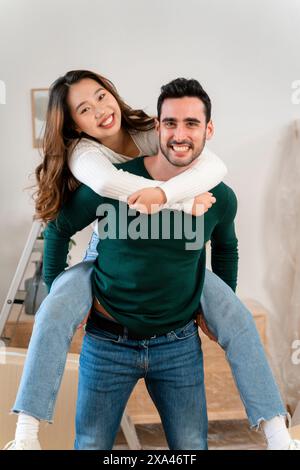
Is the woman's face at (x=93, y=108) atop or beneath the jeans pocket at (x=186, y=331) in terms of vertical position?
atop

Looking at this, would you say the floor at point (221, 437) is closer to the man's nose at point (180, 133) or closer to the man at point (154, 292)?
the man at point (154, 292)

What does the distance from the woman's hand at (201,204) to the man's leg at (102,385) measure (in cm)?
30

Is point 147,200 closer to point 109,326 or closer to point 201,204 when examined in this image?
point 201,204

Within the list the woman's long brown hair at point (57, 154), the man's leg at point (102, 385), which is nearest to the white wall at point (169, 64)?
the woman's long brown hair at point (57, 154)

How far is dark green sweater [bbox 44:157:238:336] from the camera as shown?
113 centimetres

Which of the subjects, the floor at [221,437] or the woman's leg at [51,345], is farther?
the floor at [221,437]

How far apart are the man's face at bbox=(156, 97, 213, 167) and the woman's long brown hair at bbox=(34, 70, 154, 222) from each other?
19 centimetres

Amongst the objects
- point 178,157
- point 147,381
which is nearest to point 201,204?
point 178,157

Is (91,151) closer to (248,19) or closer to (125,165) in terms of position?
(125,165)

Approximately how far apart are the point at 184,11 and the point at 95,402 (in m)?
1.92

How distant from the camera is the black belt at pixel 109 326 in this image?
45.9 inches

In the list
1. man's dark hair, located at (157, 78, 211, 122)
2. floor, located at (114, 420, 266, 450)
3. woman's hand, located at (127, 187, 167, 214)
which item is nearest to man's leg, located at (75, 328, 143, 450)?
woman's hand, located at (127, 187, 167, 214)

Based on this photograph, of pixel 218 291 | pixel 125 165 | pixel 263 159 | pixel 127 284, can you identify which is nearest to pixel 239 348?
pixel 218 291

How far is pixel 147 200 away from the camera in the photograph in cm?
106
